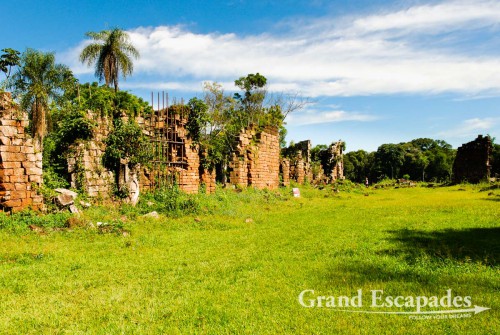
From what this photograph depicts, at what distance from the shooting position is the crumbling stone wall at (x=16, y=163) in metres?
9.62

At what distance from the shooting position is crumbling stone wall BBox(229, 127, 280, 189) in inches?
809

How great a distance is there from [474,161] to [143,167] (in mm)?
28735

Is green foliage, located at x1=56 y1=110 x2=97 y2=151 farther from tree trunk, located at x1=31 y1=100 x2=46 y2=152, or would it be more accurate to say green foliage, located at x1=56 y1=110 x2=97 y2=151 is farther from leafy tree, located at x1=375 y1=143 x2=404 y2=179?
leafy tree, located at x1=375 y1=143 x2=404 y2=179

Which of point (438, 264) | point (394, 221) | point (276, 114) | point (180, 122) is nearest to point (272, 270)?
point (438, 264)

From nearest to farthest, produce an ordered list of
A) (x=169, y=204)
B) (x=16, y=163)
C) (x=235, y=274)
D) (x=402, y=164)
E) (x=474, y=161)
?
(x=235, y=274)
(x=16, y=163)
(x=169, y=204)
(x=474, y=161)
(x=402, y=164)

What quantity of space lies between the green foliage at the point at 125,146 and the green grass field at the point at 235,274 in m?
3.31

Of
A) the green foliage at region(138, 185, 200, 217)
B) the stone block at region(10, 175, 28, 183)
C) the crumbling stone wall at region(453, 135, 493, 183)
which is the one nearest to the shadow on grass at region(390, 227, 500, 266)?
the green foliage at region(138, 185, 200, 217)

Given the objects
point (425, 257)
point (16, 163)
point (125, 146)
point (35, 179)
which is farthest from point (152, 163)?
point (425, 257)

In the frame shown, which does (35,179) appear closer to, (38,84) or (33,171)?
(33,171)

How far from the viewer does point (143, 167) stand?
1410cm

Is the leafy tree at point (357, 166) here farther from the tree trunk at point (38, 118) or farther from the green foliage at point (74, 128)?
the green foliage at point (74, 128)

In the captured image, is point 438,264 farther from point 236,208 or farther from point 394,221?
point 236,208

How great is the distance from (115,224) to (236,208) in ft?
18.3

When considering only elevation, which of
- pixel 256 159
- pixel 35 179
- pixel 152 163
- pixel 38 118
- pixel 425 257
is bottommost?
pixel 425 257
